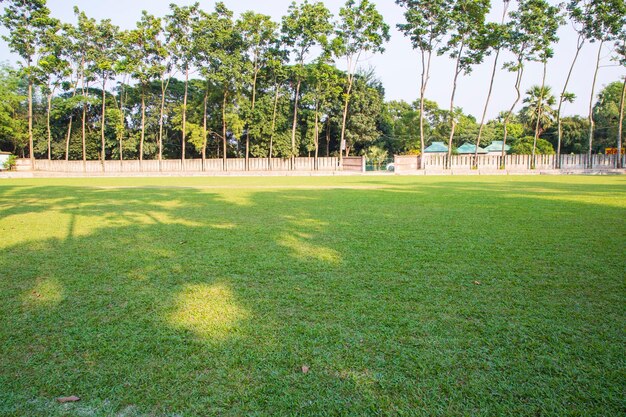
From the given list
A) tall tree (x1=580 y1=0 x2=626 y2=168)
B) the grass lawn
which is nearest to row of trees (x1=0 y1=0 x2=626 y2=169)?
tall tree (x1=580 y1=0 x2=626 y2=168)

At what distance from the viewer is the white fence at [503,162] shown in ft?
102

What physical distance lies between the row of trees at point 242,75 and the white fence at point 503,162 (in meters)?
1.63

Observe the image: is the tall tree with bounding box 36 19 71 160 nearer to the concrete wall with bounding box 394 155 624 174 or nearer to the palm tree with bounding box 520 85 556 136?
the concrete wall with bounding box 394 155 624 174

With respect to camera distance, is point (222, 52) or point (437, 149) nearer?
point (222, 52)

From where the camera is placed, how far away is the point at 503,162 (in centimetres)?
3200

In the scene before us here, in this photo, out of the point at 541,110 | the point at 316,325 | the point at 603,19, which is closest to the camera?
the point at 316,325

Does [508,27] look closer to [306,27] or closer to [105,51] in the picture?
[306,27]

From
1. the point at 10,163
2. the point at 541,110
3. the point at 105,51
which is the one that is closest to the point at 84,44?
the point at 105,51

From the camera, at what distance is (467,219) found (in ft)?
20.1

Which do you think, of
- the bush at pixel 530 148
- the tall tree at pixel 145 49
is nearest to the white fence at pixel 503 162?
the bush at pixel 530 148

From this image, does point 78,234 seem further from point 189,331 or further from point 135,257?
point 189,331

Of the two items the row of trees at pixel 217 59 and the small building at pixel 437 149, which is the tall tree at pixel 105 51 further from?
the small building at pixel 437 149

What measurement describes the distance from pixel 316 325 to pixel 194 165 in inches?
1469

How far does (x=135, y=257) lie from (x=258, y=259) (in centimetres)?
133
